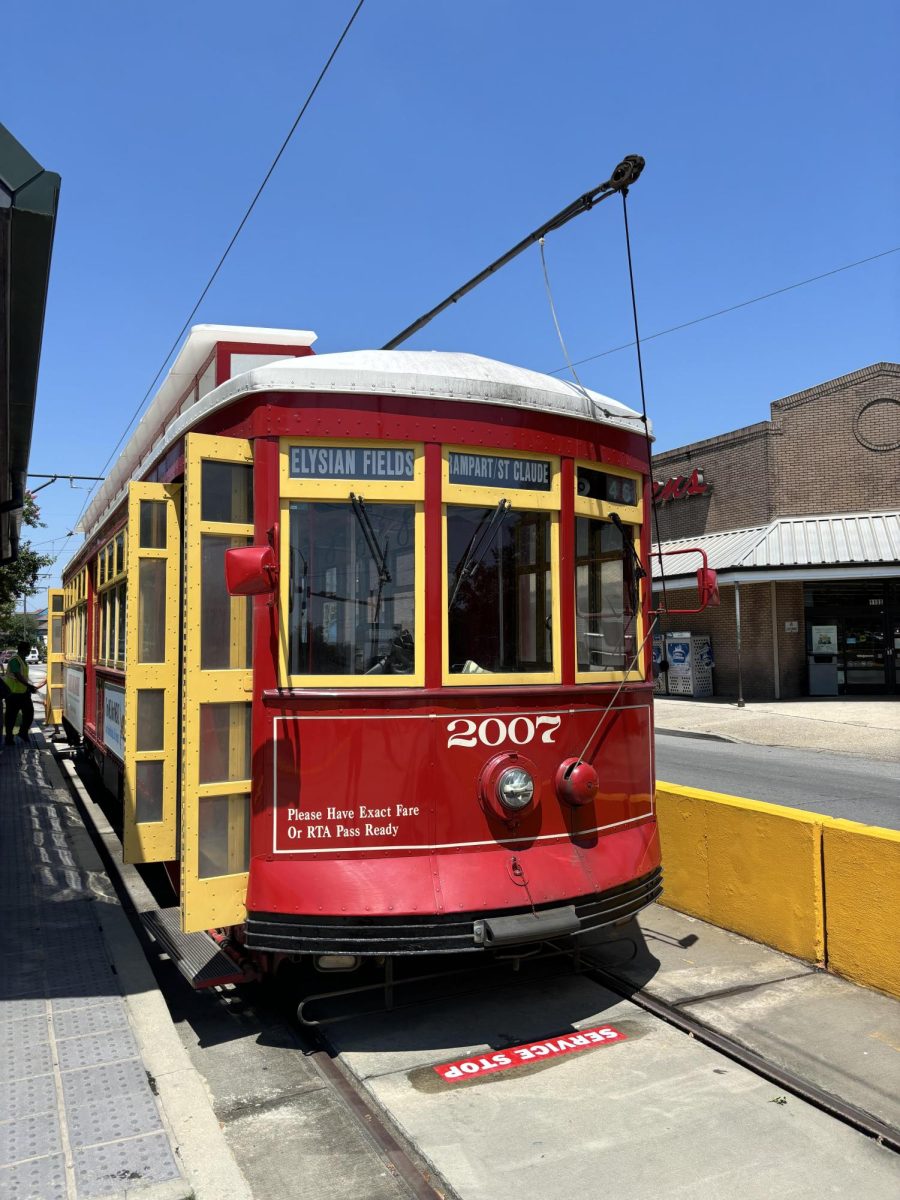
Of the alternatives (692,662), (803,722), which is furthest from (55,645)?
(692,662)

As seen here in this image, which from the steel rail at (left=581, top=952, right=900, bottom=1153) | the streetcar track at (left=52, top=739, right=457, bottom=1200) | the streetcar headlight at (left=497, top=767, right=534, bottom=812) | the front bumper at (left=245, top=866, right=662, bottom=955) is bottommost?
the streetcar track at (left=52, top=739, right=457, bottom=1200)

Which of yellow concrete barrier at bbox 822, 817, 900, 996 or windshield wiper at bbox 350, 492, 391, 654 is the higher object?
windshield wiper at bbox 350, 492, 391, 654

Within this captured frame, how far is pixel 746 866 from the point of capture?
5.65 metres

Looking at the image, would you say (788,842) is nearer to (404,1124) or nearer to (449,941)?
(449,941)

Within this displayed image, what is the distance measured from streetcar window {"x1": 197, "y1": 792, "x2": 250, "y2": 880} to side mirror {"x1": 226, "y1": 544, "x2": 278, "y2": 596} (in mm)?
994

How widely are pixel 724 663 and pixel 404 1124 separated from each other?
20.0m

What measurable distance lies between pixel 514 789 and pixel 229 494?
1.88 metres

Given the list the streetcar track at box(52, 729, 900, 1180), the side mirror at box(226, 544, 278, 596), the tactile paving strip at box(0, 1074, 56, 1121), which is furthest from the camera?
the side mirror at box(226, 544, 278, 596)

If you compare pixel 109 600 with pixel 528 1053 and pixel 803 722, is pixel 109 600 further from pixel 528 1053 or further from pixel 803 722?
pixel 803 722

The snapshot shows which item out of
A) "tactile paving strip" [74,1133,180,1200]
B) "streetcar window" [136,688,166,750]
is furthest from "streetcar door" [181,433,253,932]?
"tactile paving strip" [74,1133,180,1200]

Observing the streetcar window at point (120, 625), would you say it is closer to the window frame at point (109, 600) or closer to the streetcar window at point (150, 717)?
the window frame at point (109, 600)

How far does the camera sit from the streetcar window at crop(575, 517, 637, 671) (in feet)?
15.9

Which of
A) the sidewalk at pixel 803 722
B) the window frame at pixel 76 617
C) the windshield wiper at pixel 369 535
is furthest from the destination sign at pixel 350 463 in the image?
the sidewalk at pixel 803 722

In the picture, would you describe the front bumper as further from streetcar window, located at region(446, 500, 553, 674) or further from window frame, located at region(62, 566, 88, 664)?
window frame, located at region(62, 566, 88, 664)
